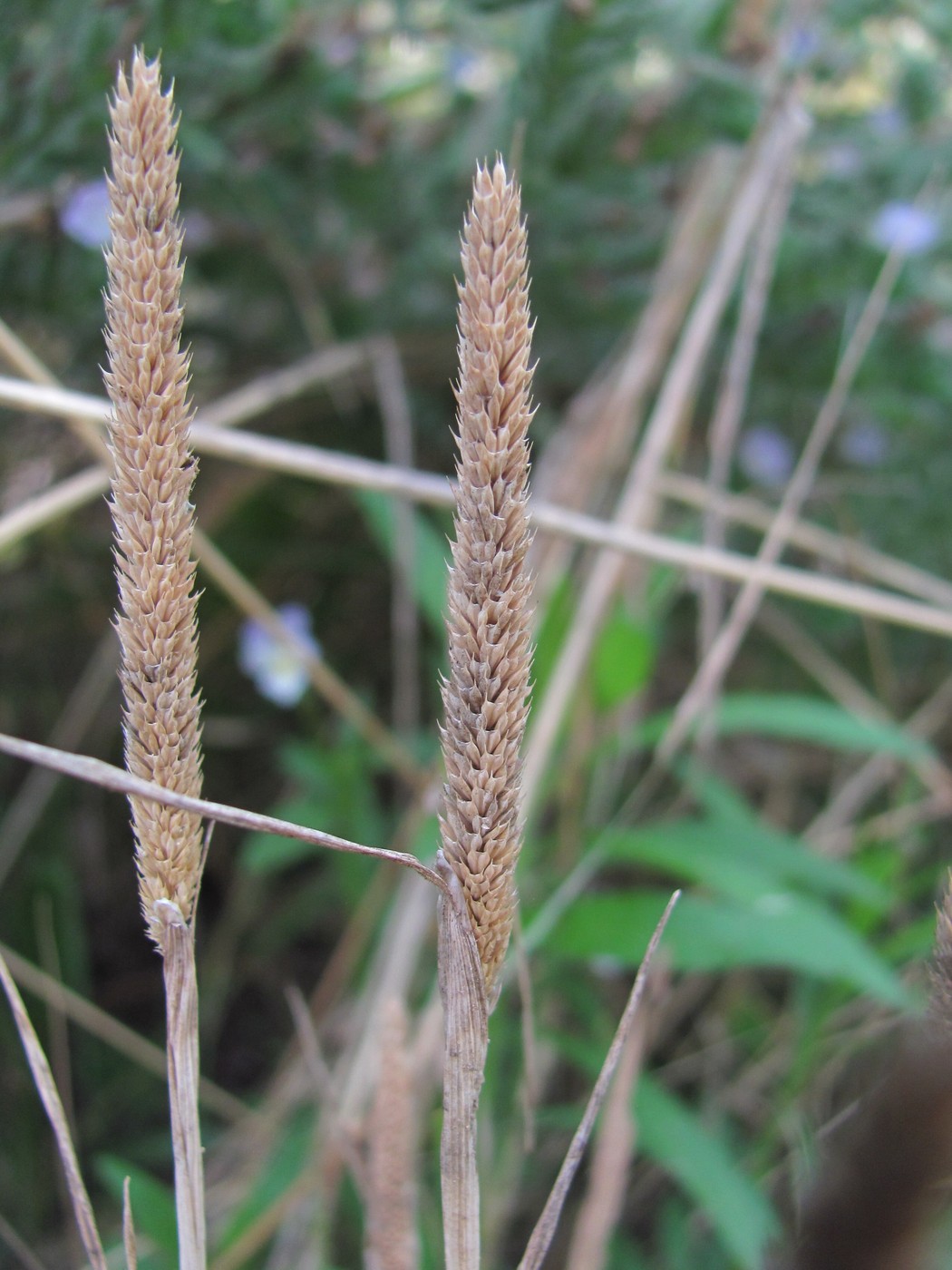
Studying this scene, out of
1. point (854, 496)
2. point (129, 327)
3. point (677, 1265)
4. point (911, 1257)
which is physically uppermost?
point (854, 496)

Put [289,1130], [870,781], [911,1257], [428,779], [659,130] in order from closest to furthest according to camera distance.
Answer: [911,1257]
[289,1130]
[428,779]
[659,130]
[870,781]

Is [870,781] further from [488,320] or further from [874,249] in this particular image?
[488,320]

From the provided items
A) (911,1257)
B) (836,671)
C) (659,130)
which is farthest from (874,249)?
(911,1257)

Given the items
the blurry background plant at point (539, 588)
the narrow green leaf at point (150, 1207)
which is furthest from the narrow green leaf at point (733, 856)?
the narrow green leaf at point (150, 1207)

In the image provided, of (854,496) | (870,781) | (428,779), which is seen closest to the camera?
(428,779)

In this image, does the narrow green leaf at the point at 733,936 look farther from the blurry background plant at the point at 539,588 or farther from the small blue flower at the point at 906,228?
the small blue flower at the point at 906,228

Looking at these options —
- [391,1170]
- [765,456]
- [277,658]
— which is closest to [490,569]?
[391,1170]

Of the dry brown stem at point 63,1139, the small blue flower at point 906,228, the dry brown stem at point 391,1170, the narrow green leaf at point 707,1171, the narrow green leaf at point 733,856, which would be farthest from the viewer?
the small blue flower at point 906,228
